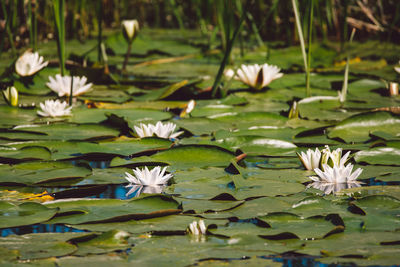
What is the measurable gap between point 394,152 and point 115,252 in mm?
1069

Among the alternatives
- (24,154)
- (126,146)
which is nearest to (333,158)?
(126,146)

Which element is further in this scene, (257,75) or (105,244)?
(257,75)

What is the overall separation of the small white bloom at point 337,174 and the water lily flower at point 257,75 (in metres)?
1.28

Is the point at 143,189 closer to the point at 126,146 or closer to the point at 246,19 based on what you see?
the point at 126,146

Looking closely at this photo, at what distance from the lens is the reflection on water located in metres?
1.17

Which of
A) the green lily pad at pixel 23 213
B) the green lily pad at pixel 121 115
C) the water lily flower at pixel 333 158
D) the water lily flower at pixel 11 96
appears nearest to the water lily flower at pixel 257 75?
the green lily pad at pixel 121 115

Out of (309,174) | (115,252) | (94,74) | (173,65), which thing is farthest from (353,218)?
(173,65)

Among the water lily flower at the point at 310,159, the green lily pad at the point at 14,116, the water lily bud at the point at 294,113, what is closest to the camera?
the water lily flower at the point at 310,159

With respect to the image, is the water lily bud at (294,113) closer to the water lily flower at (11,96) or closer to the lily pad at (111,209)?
the lily pad at (111,209)

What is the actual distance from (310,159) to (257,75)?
1220mm

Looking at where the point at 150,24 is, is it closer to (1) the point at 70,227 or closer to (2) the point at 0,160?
(2) the point at 0,160

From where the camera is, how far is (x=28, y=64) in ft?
8.96

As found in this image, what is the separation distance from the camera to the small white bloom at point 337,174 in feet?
4.77

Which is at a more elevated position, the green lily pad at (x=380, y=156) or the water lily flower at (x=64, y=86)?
the water lily flower at (x=64, y=86)
